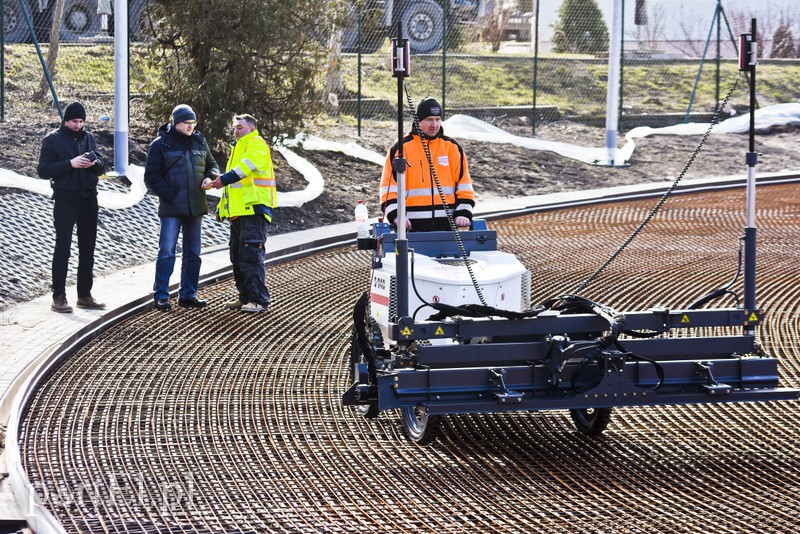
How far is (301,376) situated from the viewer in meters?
9.21

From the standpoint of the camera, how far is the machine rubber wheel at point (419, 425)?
7.27 meters

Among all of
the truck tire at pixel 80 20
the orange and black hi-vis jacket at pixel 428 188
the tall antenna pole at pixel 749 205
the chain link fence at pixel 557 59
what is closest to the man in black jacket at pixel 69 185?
the orange and black hi-vis jacket at pixel 428 188

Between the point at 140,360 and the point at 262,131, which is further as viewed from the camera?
the point at 262,131

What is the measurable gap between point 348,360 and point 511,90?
18.5 meters

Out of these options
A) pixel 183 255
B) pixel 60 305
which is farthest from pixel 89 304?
pixel 183 255

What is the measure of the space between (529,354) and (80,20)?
18152 mm

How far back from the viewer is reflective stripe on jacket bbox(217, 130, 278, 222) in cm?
1160

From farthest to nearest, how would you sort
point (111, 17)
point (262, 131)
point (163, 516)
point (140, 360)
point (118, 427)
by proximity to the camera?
1. point (111, 17)
2. point (262, 131)
3. point (140, 360)
4. point (118, 427)
5. point (163, 516)

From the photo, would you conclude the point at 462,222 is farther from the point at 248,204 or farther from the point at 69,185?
the point at 69,185

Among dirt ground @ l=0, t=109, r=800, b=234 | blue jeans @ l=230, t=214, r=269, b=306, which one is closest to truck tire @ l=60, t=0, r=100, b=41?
dirt ground @ l=0, t=109, r=800, b=234

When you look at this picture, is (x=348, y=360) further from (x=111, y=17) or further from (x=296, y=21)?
(x=111, y=17)

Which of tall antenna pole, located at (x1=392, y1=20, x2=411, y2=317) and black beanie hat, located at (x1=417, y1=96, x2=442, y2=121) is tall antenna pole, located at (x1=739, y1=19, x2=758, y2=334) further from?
black beanie hat, located at (x1=417, y1=96, x2=442, y2=121)

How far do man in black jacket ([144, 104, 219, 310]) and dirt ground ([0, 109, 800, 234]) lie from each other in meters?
4.26

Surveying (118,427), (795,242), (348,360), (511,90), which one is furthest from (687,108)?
(118,427)
